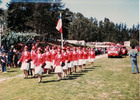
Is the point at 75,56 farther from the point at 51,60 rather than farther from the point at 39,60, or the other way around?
the point at 39,60

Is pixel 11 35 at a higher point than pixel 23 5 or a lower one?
lower

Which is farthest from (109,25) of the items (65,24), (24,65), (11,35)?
(24,65)

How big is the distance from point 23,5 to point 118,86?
4285 cm

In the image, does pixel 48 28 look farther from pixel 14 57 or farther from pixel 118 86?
pixel 118 86

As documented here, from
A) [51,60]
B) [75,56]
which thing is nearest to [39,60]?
[51,60]

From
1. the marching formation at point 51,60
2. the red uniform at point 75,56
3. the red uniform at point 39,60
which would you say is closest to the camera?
the red uniform at point 39,60

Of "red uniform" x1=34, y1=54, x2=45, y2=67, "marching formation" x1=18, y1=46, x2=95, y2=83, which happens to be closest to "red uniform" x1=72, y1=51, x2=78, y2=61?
"marching formation" x1=18, y1=46, x2=95, y2=83

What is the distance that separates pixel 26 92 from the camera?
789 centimetres

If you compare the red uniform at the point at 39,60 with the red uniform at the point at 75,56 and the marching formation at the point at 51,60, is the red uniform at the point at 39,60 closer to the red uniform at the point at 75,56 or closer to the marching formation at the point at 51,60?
the marching formation at the point at 51,60

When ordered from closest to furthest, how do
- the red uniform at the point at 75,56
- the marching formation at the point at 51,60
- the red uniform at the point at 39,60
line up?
the red uniform at the point at 39,60 < the marching formation at the point at 51,60 < the red uniform at the point at 75,56

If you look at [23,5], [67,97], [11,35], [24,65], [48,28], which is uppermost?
[23,5]

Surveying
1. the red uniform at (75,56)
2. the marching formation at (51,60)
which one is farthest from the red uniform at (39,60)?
the red uniform at (75,56)

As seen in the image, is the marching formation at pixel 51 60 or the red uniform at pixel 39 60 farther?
the marching formation at pixel 51 60

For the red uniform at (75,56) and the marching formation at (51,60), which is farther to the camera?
the red uniform at (75,56)
